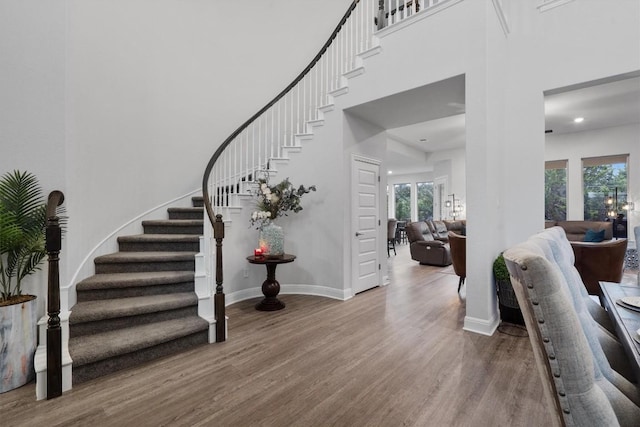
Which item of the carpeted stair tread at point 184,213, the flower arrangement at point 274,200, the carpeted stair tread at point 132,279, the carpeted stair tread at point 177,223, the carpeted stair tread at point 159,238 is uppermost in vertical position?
the flower arrangement at point 274,200

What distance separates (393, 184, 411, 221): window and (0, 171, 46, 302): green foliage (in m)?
12.1

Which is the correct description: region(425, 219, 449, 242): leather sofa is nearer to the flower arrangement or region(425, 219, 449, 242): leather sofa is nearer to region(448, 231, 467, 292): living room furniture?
region(448, 231, 467, 292): living room furniture

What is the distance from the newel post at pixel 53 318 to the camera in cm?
204

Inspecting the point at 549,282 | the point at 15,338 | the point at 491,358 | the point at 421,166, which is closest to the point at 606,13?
the point at 491,358

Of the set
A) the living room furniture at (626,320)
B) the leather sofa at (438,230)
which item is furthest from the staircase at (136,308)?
the leather sofa at (438,230)

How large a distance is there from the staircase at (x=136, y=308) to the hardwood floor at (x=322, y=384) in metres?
0.13

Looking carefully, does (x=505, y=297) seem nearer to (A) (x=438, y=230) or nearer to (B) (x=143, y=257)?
(B) (x=143, y=257)

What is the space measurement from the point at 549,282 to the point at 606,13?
4.07m

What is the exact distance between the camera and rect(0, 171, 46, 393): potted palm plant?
209 centimetres

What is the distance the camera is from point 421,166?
11.1 m

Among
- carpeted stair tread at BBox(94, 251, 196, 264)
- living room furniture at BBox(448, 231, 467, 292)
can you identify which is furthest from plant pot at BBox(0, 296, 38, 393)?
living room furniture at BBox(448, 231, 467, 292)

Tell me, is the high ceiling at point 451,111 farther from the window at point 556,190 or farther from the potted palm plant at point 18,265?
the potted palm plant at point 18,265

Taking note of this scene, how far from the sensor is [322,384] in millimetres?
2168

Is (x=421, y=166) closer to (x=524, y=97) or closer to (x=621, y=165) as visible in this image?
(x=621, y=165)
